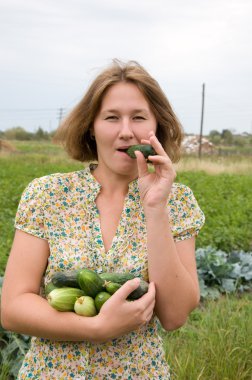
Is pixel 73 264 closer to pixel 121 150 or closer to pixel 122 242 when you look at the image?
pixel 122 242

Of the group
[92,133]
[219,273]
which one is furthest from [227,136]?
[92,133]

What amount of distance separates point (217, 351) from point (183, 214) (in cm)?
174

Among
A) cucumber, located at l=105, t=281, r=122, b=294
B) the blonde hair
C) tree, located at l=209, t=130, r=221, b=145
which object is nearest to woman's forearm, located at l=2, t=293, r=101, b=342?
cucumber, located at l=105, t=281, r=122, b=294

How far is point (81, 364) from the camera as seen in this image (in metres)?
2.09

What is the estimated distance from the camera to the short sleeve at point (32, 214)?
2.12m


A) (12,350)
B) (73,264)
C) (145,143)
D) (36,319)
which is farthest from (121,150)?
(12,350)

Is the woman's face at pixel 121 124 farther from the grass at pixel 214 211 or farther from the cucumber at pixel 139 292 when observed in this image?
the grass at pixel 214 211

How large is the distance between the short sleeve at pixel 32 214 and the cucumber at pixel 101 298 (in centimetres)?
33

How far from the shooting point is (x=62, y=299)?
194 centimetres

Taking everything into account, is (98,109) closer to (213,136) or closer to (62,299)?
(62,299)

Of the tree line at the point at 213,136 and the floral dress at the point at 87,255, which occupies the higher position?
the floral dress at the point at 87,255

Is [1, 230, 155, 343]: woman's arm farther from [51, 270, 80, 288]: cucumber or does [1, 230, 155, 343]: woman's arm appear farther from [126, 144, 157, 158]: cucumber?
[126, 144, 157, 158]: cucumber

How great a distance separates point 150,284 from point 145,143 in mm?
522

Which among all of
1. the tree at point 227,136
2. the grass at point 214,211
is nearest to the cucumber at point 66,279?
the grass at point 214,211
